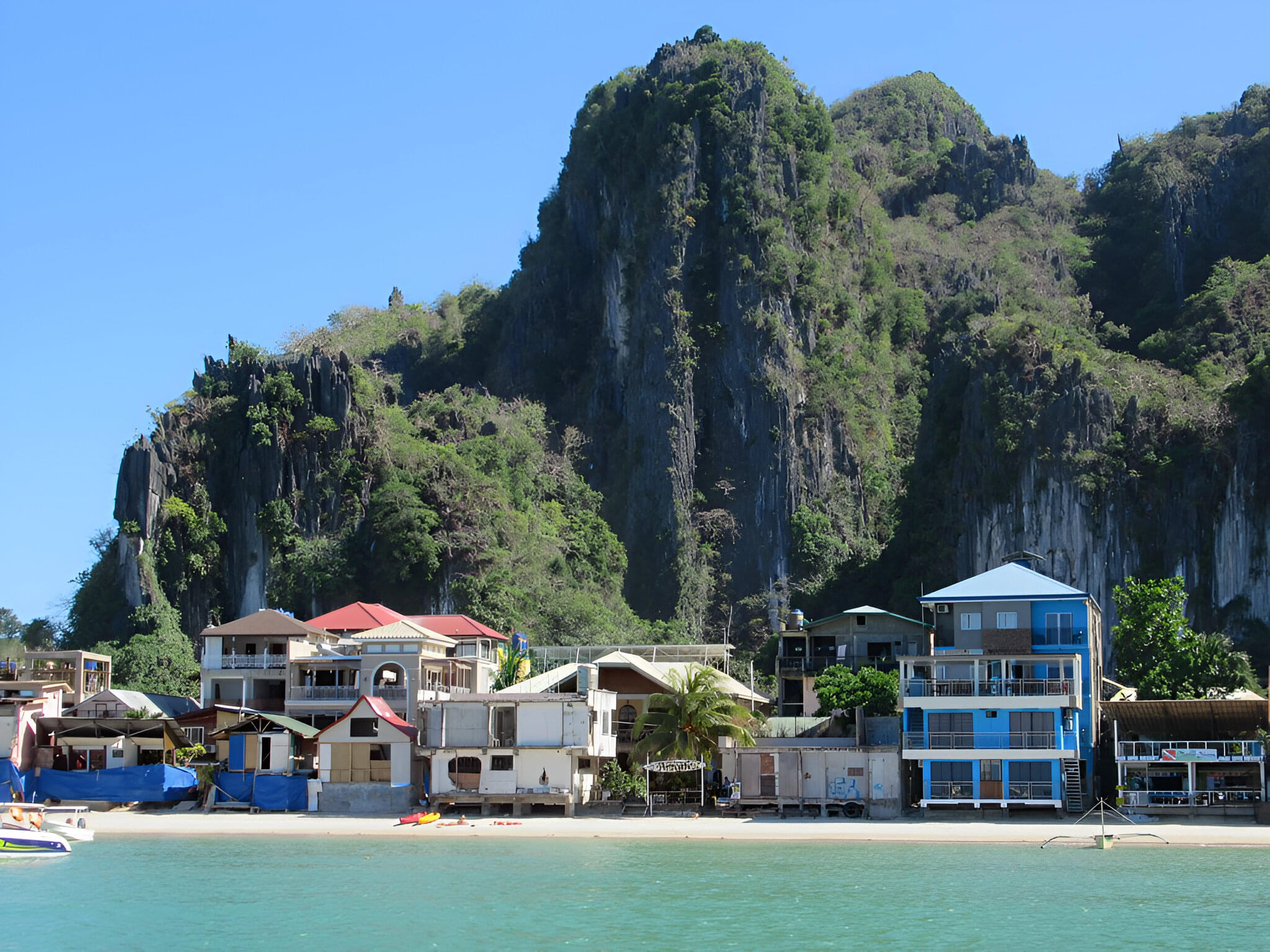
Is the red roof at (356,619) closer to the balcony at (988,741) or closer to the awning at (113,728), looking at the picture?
the awning at (113,728)

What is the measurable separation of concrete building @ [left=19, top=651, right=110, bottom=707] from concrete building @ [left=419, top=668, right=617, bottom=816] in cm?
1553

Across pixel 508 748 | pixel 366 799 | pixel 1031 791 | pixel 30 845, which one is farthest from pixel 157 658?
pixel 1031 791

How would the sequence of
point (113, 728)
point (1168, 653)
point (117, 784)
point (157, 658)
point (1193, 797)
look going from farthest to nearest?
point (157, 658)
point (1168, 653)
point (113, 728)
point (117, 784)
point (1193, 797)

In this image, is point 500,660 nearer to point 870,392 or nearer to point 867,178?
point 870,392

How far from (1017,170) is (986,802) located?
263ft

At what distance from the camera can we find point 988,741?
148 ft

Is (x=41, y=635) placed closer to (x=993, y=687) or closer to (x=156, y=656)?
(x=156, y=656)

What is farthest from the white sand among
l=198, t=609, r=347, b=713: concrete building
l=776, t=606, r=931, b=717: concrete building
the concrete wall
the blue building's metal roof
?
l=776, t=606, r=931, b=717: concrete building

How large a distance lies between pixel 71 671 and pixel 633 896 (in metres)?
32.0

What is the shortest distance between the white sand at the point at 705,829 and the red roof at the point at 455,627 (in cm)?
1470

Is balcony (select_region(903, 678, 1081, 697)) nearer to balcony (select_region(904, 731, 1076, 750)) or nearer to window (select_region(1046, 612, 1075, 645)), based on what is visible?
balcony (select_region(904, 731, 1076, 750))

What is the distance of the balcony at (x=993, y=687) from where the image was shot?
44.9 metres

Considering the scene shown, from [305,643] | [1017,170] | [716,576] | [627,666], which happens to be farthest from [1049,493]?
[1017,170]

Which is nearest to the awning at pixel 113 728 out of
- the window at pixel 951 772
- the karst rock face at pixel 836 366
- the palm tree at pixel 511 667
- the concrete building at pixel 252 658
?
the concrete building at pixel 252 658
